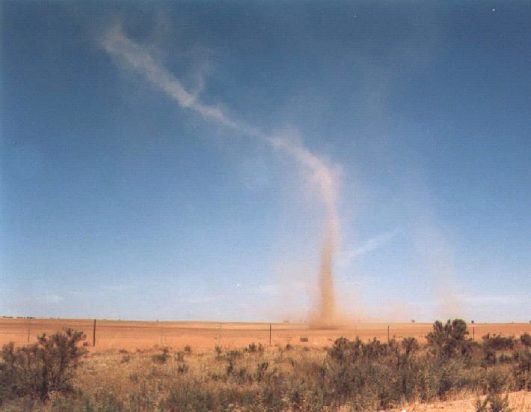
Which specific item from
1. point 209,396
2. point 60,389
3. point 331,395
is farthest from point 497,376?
point 60,389

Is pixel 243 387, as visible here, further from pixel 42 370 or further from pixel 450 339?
pixel 450 339

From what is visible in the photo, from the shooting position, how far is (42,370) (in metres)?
15.7

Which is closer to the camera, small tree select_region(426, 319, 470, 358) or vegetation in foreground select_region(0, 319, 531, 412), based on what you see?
vegetation in foreground select_region(0, 319, 531, 412)

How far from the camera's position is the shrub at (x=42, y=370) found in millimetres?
14984

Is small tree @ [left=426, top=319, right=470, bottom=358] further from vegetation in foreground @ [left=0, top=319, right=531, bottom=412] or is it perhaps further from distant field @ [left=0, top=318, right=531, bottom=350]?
distant field @ [left=0, top=318, right=531, bottom=350]

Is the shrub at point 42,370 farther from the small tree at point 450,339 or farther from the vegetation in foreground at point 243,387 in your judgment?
Answer: the small tree at point 450,339

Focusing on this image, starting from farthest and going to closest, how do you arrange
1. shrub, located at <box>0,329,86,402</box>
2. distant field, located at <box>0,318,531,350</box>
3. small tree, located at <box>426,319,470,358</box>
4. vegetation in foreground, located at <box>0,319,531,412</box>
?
distant field, located at <box>0,318,531,350</box>, small tree, located at <box>426,319,470,358</box>, shrub, located at <box>0,329,86,402</box>, vegetation in foreground, located at <box>0,319,531,412</box>

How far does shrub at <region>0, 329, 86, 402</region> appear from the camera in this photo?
14984 mm

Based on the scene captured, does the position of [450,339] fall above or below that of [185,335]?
above

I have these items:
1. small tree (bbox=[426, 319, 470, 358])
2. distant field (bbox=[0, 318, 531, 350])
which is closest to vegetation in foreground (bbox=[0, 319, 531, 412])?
small tree (bbox=[426, 319, 470, 358])

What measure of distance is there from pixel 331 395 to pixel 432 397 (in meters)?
2.91

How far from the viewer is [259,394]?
44.5 ft

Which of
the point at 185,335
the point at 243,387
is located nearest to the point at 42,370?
the point at 243,387

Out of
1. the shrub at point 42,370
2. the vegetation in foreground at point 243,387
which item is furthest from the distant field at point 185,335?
the vegetation in foreground at point 243,387
